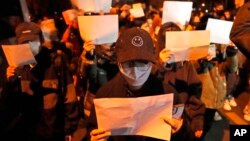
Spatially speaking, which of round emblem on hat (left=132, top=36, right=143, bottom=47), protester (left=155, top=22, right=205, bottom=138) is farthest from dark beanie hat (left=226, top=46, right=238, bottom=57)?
round emblem on hat (left=132, top=36, right=143, bottom=47)

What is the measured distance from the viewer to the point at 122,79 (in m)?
1.77

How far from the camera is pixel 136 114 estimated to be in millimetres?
1486

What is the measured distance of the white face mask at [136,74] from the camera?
65.3 inches

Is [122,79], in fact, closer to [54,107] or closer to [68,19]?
[54,107]

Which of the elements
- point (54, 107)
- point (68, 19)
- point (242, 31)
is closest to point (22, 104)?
point (54, 107)

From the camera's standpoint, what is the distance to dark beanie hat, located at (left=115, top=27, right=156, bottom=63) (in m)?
1.64

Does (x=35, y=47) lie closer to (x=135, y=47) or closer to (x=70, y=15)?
(x=70, y=15)

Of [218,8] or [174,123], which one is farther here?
[218,8]

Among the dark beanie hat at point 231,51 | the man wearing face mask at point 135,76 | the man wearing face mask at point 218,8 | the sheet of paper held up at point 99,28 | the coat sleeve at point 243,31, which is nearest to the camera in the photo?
the man wearing face mask at point 135,76

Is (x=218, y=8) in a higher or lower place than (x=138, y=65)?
lower

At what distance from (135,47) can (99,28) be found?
722 mm

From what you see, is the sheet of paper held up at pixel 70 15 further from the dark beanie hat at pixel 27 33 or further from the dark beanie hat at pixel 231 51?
the dark beanie hat at pixel 231 51

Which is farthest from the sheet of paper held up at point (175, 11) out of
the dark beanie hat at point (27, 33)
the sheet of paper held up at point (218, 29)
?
the dark beanie hat at point (27, 33)

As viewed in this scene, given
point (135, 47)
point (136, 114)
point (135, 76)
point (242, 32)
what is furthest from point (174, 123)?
point (242, 32)
